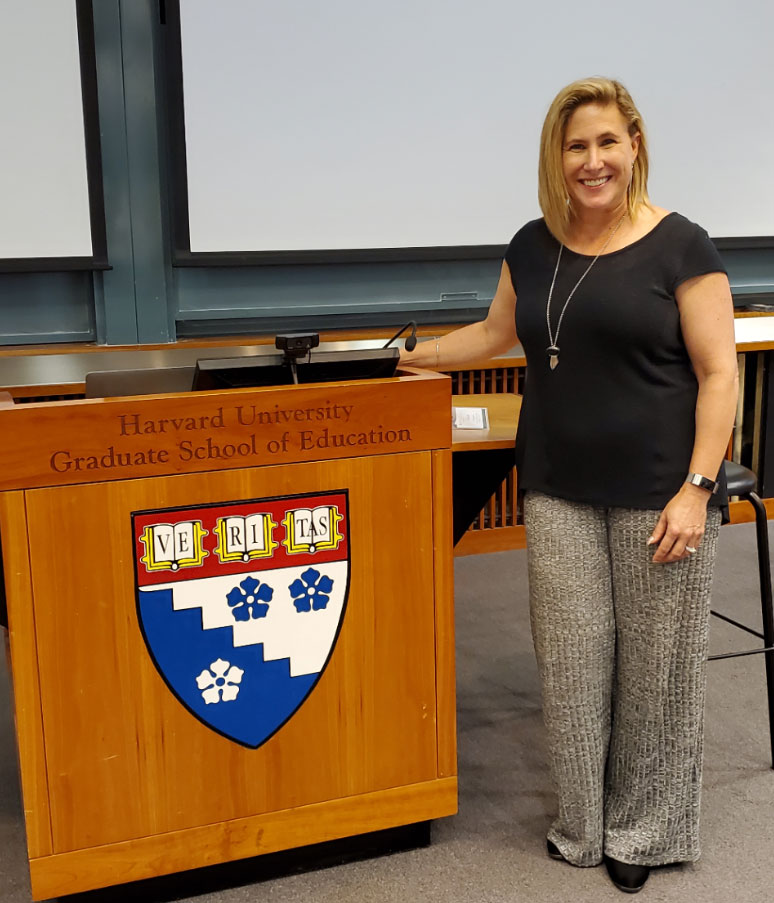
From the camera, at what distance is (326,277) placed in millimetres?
3799

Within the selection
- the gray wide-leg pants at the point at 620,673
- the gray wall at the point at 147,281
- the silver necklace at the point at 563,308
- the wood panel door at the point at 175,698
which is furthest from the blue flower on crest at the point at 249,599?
the gray wall at the point at 147,281

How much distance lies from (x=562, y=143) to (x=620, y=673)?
98cm

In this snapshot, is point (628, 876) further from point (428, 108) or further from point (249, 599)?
point (428, 108)

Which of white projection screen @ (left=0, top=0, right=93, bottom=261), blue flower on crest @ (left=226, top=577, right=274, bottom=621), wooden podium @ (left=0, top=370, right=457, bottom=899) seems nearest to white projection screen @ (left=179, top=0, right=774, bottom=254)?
white projection screen @ (left=0, top=0, right=93, bottom=261)

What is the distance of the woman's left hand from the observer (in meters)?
1.76

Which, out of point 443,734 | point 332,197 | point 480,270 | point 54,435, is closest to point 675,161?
point 480,270

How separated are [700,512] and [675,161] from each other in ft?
9.38

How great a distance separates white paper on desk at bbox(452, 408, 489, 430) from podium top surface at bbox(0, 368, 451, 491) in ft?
0.96

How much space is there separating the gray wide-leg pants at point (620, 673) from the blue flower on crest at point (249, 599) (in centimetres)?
52

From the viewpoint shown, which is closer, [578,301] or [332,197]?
[578,301]

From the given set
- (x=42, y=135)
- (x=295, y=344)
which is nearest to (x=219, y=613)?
(x=295, y=344)

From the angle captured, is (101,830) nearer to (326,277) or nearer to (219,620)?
(219,620)

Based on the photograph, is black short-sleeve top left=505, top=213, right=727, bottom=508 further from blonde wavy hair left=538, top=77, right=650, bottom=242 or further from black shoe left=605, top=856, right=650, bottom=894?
black shoe left=605, top=856, right=650, bottom=894

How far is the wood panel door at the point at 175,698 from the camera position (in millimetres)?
1695
